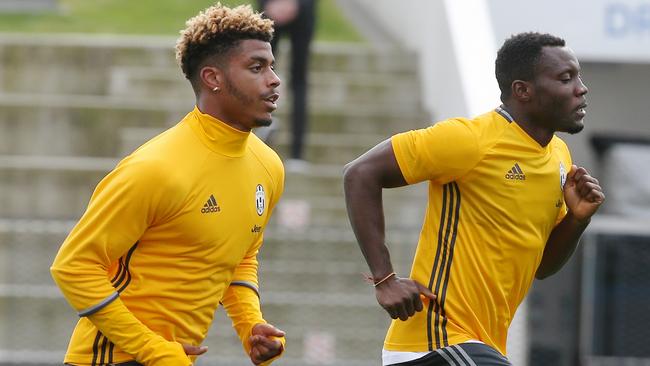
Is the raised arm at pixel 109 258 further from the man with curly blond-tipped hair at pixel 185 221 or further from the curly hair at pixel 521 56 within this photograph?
the curly hair at pixel 521 56

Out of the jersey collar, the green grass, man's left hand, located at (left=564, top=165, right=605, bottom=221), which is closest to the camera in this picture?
the jersey collar

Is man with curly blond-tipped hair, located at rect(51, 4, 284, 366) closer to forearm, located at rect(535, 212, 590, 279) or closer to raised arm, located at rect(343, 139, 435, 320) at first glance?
raised arm, located at rect(343, 139, 435, 320)

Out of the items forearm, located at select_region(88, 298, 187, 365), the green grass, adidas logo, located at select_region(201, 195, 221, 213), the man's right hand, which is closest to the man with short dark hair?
the man's right hand

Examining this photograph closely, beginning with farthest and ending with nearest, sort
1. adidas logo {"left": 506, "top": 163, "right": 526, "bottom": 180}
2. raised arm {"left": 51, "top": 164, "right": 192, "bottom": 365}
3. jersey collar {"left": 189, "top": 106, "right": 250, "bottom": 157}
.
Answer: adidas logo {"left": 506, "top": 163, "right": 526, "bottom": 180} < jersey collar {"left": 189, "top": 106, "right": 250, "bottom": 157} < raised arm {"left": 51, "top": 164, "right": 192, "bottom": 365}

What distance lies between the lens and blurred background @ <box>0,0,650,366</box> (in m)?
10.5

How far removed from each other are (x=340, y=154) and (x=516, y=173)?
6382 millimetres

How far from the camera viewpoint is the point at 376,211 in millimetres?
5359

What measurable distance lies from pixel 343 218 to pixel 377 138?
94 centimetres

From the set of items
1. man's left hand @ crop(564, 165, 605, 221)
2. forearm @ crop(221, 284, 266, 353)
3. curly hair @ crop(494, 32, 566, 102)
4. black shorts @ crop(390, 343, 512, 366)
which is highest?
curly hair @ crop(494, 32, 566, 102)

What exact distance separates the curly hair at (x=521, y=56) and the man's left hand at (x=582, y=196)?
43 cm

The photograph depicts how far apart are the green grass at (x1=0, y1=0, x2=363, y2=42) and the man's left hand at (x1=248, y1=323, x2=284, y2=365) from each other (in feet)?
28.4

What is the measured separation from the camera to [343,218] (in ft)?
37.2

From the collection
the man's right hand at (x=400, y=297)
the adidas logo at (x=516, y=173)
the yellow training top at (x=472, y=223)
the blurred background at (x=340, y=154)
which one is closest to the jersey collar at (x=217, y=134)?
the yellow training top at (x=472, y=223)

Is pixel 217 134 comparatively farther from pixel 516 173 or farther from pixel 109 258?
pixel 516 173
